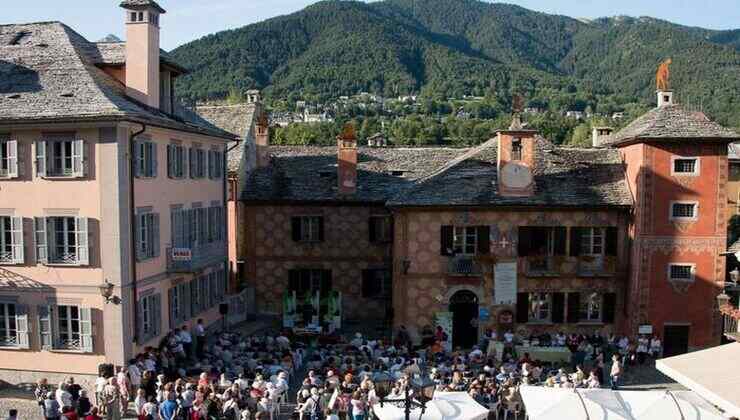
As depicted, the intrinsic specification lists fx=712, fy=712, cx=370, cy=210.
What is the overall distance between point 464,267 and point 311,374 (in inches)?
436

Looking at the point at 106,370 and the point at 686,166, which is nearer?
the point at 106,370

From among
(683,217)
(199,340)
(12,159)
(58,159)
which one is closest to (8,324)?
(12,159)

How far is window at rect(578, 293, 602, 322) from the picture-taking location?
101ft

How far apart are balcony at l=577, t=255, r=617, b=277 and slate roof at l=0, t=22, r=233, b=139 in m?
17.2

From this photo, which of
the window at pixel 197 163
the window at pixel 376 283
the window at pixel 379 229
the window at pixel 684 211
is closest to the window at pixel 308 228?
the window at pixel 379 229

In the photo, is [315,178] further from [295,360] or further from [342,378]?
[342,378]

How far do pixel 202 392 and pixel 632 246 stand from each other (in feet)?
63.6

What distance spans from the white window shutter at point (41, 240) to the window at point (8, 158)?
5.51ft

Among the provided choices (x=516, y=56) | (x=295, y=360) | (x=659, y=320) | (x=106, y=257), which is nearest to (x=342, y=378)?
(x=295, y=360)

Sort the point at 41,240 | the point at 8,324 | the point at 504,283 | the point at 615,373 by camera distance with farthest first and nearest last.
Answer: the point at 504,283 < the point at 615,373 < the point at 8,324 < the point at 41,240

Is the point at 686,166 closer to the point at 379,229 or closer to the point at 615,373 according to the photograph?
the point at 615,373

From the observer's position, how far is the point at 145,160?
24.6 metres

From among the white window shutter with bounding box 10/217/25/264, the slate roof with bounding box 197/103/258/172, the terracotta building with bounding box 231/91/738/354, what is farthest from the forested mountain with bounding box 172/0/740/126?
the white window shutter with bounding box 10/217/25/264

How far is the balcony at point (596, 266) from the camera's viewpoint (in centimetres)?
3058
